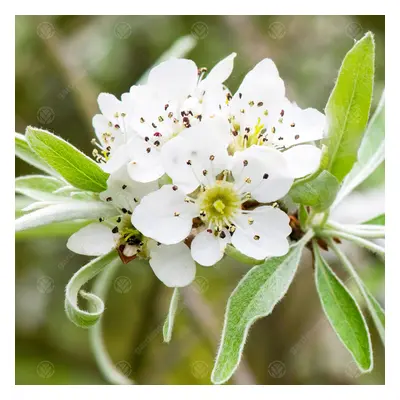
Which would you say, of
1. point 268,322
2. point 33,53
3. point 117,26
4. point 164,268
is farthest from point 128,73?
point 164,268

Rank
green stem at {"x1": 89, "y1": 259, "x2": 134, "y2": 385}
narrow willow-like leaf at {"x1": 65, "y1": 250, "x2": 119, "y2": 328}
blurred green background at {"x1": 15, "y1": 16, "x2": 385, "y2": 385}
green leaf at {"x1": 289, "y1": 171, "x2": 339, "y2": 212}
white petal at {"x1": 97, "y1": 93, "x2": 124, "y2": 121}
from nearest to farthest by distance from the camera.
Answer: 1. narrow willow-like leaf at {"x1": 65, "y1": 250, "x2": 119, "y2": 328}
2. green leaf at {"x1": 289, "y1": 171, "x2": 339, "y2": 212}
3. white petal at {"x1": 97, "y1": 93, "x2": 124, "y2": 121}
4. green stem at {"x1": 89, "y1": 259, "x2": 134, "y2": 385}
5. blurred green background at {"x1": 15, "y1": 16, "x2": 385, "y2": 385}

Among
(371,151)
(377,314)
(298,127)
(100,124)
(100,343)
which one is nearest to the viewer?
(298,127)

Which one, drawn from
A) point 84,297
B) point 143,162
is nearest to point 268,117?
point 143,162

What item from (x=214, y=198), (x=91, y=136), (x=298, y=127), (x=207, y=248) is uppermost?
(x=91, y=136)

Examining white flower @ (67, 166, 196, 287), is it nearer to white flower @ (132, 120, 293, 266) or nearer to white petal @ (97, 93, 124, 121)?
white flower @ (132, 120, 293, 266)

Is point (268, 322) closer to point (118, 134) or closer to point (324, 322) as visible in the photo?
point (324, 322)

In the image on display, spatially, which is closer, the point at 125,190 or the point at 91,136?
the point at 125,190

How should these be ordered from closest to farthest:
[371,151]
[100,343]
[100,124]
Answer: [100,124] → [371,151] → [100,343]

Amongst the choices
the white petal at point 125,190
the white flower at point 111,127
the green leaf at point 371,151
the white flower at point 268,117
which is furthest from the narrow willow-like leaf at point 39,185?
the green leaf at point 371,151

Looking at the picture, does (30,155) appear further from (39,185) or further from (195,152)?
(195,152)

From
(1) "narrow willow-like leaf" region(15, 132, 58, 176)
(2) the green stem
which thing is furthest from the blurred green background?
(1) "narrow willow-like leaf" region(15, 132, 58, 176)
